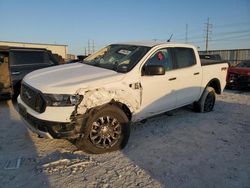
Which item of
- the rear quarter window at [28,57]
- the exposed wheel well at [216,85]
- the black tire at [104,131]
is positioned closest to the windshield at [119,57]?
the black tire at [104,131]

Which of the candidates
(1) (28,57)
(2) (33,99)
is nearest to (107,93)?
(2) (33,99)

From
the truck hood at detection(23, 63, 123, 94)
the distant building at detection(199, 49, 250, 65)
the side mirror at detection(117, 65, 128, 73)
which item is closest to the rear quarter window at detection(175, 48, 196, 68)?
the side mirror at detection(117, 65, 128, 73)

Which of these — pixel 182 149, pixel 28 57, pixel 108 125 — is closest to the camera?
pixel 108 125

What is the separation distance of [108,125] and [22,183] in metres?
1.55

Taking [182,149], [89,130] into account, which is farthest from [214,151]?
[89,130]

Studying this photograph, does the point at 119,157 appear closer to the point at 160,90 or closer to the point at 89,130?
the point at 89,130

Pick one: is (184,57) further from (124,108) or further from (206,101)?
(124,108)

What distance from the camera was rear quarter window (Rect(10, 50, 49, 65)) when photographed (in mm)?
8406

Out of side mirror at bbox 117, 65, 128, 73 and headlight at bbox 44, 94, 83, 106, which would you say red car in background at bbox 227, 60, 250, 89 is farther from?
headlight at bbox 44, 94, 83, 106

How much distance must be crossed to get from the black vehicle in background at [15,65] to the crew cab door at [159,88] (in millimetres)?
4903

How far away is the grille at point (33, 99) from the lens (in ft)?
12.8

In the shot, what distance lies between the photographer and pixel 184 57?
604 cm

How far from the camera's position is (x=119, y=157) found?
4.19 meters

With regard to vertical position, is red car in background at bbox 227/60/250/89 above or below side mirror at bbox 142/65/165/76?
below
